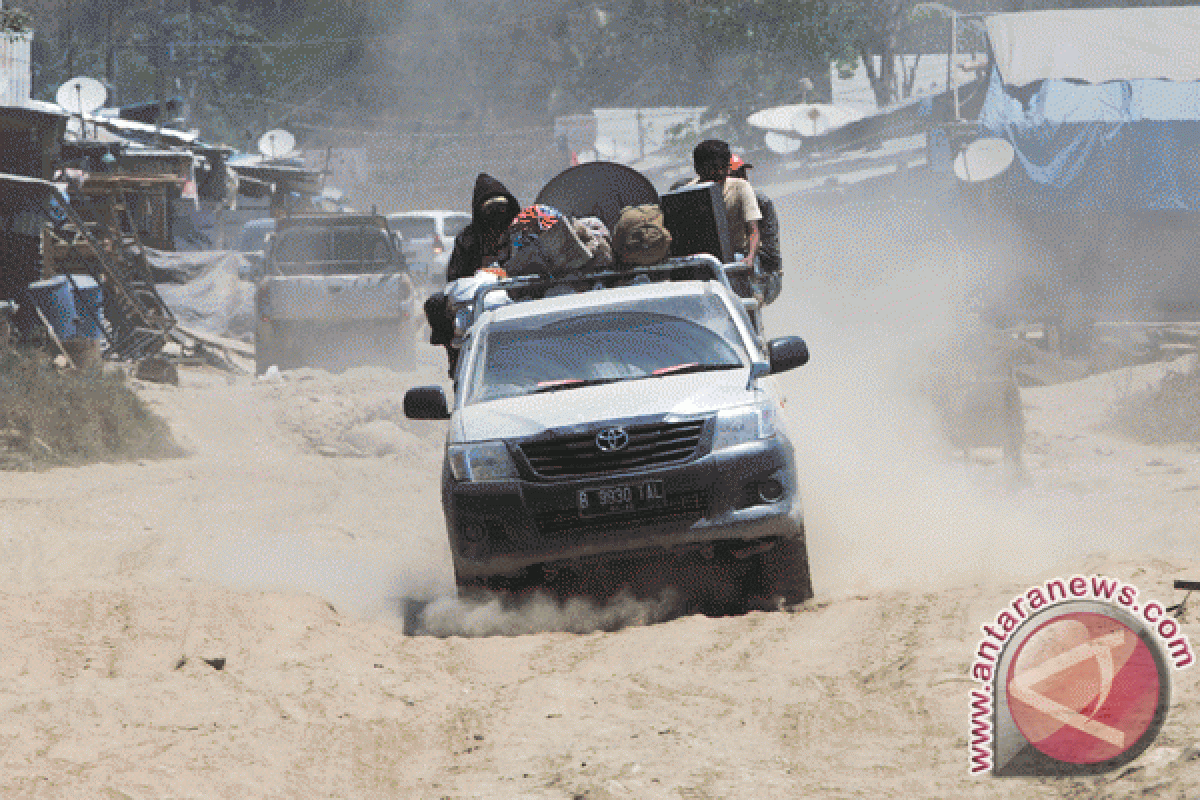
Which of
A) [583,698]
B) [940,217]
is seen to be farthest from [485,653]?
[940,217]

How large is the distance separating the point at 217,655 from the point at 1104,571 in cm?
404

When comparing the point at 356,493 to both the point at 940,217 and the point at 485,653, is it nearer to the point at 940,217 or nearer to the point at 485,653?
the point at 485,653

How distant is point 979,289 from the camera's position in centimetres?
2294

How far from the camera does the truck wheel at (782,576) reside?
22.8 feet

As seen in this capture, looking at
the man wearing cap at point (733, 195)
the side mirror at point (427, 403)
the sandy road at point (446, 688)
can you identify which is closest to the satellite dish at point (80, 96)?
the sandy road at point (446, 688)

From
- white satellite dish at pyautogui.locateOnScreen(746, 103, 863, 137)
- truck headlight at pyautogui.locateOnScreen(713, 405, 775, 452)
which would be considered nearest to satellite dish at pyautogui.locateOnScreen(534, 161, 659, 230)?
truck headlight at pyautogui.locateOnScreen(713, 405, 775, 452)

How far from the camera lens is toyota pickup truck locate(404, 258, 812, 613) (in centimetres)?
668

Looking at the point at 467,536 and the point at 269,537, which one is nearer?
the point at 467,536

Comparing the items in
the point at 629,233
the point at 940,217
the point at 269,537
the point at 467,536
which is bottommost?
the point at 940,217

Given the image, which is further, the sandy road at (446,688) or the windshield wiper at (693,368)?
the windshield wiper at (693,368)

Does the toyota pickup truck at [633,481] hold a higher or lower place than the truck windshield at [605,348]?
lower

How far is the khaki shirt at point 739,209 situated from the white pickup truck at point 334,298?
358 inches

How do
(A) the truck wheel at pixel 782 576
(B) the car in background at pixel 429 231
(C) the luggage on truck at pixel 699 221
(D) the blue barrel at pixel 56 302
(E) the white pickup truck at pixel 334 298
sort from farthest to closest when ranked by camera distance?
1. (B) the car in background at pixel 429 231
2. (D) the blue barrel at pixel 56 302
3. (E) the white pickup truck at pixel 334 298
4. (C) the luggage on truck at pixel 699 221
5. (A) the truck wheel at pixel 782 576

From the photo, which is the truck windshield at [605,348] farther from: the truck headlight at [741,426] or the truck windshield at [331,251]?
the truck windshield at [331,251]
